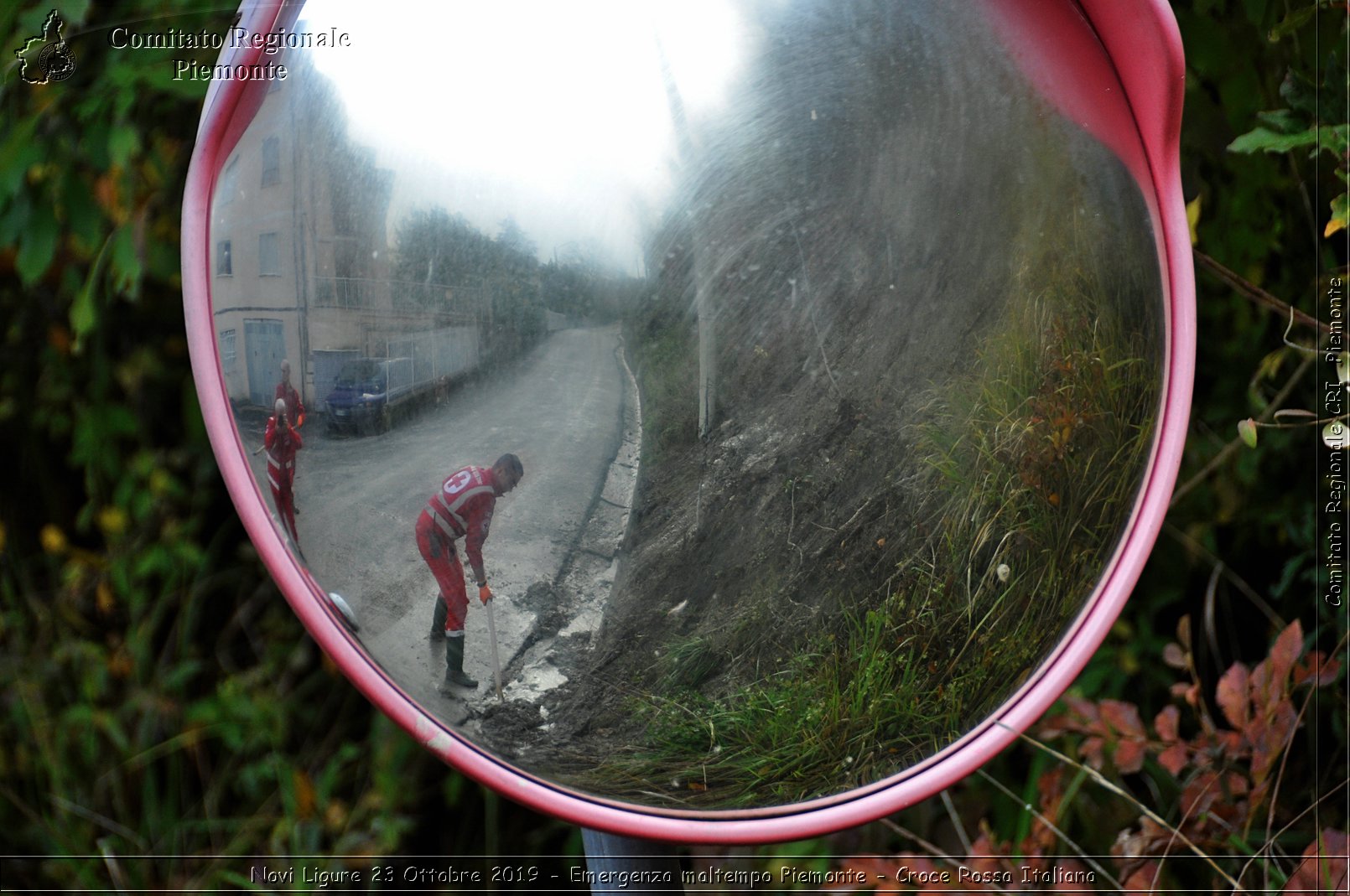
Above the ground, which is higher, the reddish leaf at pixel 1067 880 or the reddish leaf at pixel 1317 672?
the reddish leaf at pixel 1317 672

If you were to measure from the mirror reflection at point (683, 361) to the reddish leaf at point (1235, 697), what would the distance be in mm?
620

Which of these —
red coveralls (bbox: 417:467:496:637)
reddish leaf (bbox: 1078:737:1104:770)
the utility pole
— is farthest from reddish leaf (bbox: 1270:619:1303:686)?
red coveralls (bbox: 417:467:496:637)

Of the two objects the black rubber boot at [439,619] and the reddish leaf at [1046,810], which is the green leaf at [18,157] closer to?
the black rubber boot at [439,619]

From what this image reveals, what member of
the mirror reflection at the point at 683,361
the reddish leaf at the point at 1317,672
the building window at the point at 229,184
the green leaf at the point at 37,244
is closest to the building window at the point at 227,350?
the mirror reflection at the point at 683,361

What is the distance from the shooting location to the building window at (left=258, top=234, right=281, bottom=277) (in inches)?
28.8

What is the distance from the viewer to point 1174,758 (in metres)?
1.25

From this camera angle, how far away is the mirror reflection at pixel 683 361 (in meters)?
0.68

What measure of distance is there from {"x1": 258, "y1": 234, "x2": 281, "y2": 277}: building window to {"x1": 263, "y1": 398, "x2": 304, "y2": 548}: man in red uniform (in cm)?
10

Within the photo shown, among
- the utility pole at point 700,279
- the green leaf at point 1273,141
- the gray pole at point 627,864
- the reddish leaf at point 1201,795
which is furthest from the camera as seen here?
the reddish leaf at point 1201,795

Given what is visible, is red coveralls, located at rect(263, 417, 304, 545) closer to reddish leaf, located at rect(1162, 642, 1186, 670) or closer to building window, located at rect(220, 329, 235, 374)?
building window, located at rect(220, 329, 235, 374)

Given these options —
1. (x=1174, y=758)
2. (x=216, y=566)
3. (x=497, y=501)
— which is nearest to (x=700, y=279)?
(x=497, y=501)

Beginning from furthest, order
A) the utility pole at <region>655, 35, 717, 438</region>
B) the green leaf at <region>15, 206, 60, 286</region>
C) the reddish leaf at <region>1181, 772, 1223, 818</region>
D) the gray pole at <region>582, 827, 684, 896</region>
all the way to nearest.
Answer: the green leaf at <region>15, 206, 60, 286</region>
the reddish leaf at <region>1181, 772, 1223, 818</region>
the gray pole at <region>582, 827, 684, 896</region>
the utility pole at <region>655, 35, 717, 438</region>

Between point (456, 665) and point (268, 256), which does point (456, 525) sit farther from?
point (268, 256)

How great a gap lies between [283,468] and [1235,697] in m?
1.17
